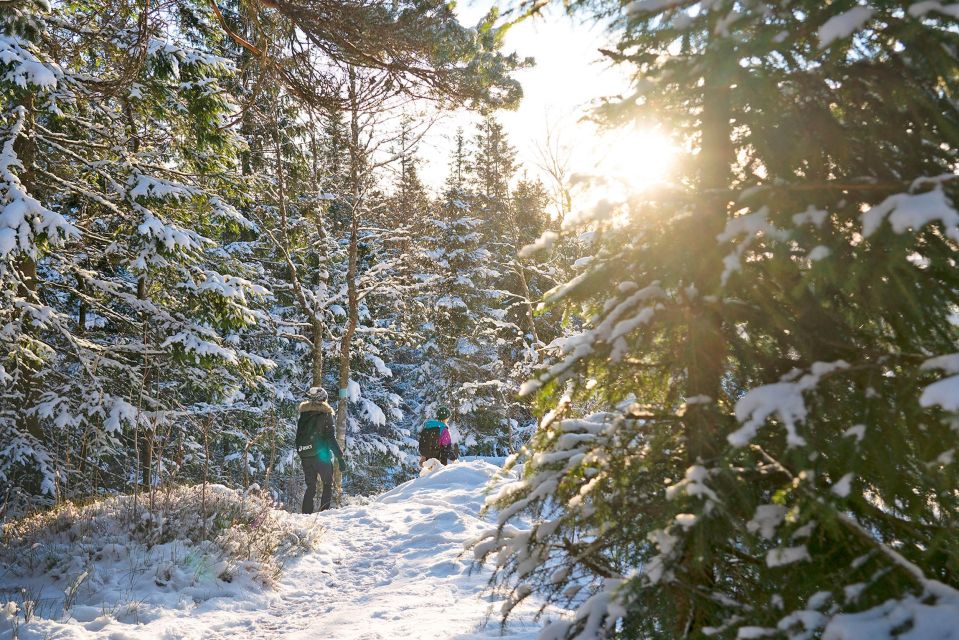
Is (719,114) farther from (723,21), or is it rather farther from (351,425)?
(351,425)

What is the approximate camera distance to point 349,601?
17.5ft

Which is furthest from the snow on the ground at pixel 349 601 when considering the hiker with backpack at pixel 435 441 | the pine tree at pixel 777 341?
the hiker with backpack at pixel 435 441

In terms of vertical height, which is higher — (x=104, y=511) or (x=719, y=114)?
(x=719, y=114)

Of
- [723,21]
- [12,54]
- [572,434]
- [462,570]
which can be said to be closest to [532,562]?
[572,434]

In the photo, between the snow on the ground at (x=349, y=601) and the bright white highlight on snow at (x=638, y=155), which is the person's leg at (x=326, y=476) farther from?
the bright white highlight on snow at (x=638, y=155)

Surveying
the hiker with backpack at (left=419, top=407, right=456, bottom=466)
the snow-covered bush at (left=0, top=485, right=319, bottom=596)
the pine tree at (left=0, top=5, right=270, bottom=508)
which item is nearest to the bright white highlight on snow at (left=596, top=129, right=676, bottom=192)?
the snow-covered bush at (left=0, top=485, right=319, bottom=596)

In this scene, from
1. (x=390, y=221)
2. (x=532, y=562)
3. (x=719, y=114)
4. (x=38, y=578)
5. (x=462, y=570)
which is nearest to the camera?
(x=719, y=114)

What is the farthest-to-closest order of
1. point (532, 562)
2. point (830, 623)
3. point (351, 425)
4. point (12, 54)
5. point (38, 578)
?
1. point (351, 425)
2. point (12, 54)
3. point (38, 578)
4. point (532, 562)
5. point (830, 623)

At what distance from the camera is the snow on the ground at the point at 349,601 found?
4082 mm

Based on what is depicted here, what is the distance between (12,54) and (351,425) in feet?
56.2

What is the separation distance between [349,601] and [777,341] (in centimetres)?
451

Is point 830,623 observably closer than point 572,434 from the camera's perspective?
Yes

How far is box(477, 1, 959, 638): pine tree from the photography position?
186cm

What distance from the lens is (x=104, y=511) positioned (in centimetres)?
598
